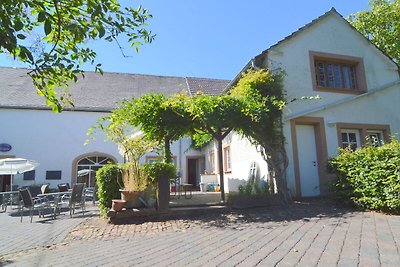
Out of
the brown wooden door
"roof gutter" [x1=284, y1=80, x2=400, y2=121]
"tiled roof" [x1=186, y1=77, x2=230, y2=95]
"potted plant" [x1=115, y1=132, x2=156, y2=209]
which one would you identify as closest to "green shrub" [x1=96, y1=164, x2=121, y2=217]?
"potted plant" [x1=115, y1=132, x2=156, y2=209]

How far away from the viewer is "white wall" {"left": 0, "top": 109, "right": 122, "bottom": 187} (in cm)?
1747

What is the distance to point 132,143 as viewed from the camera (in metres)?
9.70

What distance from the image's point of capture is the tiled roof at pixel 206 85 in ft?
71.6

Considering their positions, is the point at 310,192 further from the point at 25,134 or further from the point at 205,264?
the point at 25,134

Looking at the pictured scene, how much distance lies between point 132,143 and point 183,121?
1.75m

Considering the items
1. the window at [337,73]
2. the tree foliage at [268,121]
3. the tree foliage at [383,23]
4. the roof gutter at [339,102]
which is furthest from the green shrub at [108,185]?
the tree foliage at [383,23]

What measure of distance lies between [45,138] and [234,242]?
16021 mm

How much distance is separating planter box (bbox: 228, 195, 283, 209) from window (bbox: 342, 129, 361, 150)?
4409 mm

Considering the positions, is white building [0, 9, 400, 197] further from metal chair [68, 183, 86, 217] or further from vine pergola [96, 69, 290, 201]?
metal chair [68, 183, 86, 217]

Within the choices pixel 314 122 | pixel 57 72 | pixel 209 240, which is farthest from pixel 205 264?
pixel 314 122

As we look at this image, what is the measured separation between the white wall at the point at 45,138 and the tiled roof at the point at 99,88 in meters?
0.64

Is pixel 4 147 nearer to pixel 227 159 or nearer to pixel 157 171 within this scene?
pixel 227 159

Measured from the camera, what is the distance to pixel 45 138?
17.9 m

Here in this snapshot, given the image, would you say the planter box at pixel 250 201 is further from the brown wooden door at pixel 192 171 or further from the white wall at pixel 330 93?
the brown wooden door at pixel 192 171
